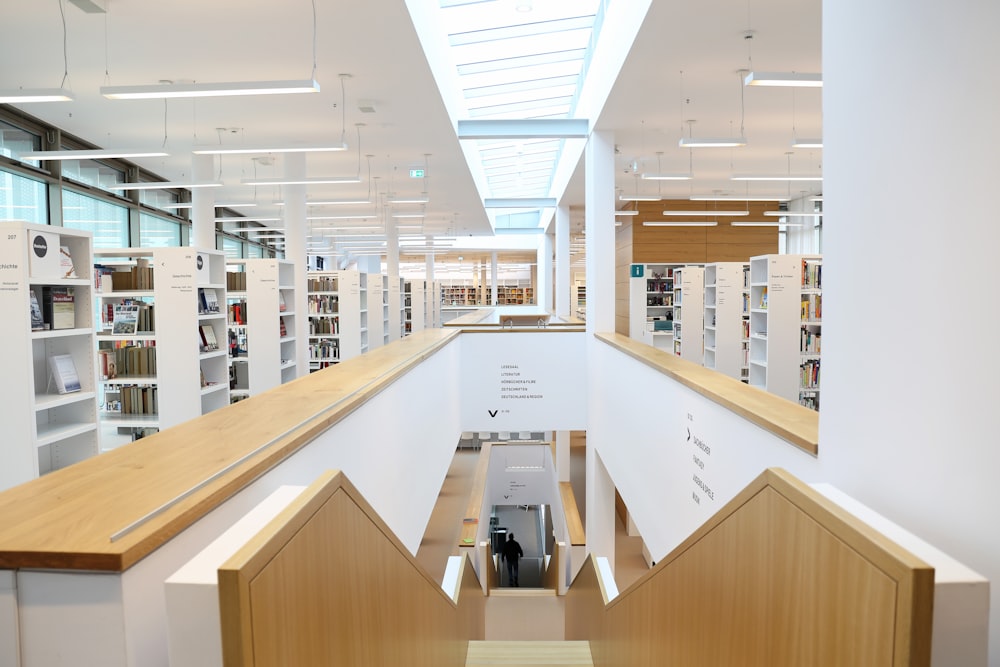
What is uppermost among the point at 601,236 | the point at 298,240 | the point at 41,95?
the point at 41,95

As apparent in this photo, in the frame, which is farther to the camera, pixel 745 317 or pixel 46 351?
pixel 745 317

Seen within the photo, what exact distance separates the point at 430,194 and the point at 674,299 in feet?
18.0

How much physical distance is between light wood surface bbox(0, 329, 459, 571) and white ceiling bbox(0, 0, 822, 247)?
3861mm

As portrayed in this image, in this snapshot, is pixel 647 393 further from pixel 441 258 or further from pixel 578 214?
pixel 441 258

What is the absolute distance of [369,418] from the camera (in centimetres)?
354

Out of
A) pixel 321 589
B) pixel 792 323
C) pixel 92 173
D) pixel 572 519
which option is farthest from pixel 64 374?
pixel 572 519

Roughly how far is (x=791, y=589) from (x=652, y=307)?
12.8 metres

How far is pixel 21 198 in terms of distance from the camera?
870 centimetres

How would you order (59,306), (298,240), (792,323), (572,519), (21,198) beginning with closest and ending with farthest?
(59,306) → (792,323) → (21,198) → (298,240) → (572,519)

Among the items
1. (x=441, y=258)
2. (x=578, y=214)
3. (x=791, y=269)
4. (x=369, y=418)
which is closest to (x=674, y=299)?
(x=791, y=269)

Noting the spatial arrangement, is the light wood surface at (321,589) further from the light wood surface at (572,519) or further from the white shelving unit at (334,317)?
the white shelving unit at (334,317)

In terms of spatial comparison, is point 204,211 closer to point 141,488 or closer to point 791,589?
point 141,488

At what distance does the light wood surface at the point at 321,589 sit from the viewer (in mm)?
1037

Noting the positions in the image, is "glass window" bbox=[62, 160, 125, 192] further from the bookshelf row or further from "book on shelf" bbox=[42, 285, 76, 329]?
the bookshelf row
